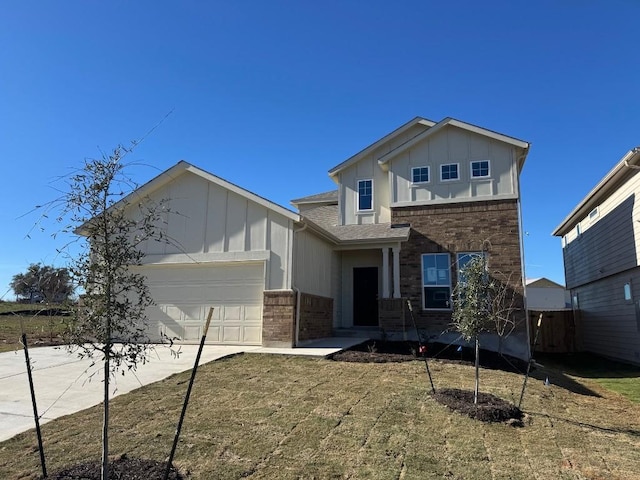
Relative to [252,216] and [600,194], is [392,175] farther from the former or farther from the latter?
[600,194]

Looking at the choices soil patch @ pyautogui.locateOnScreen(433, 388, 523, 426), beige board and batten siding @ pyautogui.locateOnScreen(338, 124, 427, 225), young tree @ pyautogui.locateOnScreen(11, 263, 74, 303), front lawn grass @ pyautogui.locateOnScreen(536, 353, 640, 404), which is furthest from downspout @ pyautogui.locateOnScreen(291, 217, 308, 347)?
young tree @ pyautogui.locateOnScreen(11, 263, 74, 303)

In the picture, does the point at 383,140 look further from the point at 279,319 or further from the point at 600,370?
the point at 600,370

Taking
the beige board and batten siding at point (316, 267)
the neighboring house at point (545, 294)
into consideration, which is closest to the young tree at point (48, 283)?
the beige board and batten siding at point (316, 267)

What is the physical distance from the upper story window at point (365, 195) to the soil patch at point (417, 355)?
5.39 meters

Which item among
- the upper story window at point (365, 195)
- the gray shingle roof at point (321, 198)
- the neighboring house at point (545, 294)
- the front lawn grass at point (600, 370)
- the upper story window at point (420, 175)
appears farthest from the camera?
the neighboring house at point (545, 294)

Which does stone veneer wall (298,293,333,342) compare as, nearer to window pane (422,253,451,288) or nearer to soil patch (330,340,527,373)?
soil patch (330,340,527,373)

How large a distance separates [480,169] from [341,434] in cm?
1187

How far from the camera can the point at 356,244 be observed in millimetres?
15211

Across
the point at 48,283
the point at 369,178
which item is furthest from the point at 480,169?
the point at 48,283

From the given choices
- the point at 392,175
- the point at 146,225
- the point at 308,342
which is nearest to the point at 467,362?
the point at 308,342

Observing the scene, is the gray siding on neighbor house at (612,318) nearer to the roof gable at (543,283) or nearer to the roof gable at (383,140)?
the roof gable at (383,140)

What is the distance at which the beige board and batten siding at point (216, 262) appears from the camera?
12391 mm

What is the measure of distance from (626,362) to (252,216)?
13000 mm

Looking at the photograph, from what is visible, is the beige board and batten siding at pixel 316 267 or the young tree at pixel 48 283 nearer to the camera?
the young tree at pixel 48 283
